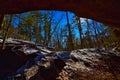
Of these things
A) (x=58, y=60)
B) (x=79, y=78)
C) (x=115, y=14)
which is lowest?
(x=79, y=78)

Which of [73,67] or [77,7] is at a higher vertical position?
[77,7]

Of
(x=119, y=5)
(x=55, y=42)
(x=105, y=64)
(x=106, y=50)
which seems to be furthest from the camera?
(x=55, y=42)

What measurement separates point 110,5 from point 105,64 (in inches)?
240

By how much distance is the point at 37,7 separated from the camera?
6.41 m

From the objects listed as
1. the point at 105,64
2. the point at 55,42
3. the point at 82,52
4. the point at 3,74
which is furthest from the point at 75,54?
the point at 55,42

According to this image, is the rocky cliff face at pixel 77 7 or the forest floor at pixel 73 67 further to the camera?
the forest floor at pixel 73 67

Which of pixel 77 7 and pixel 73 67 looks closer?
pixel 77 7

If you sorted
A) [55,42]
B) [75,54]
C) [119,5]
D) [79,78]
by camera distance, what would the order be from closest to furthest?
[119,5], [79,78], [75,54], [55,42]

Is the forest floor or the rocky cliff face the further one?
the forest floor

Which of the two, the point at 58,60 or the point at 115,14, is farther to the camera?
the point at 58,60

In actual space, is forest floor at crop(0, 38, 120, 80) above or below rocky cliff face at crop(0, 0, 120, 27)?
below

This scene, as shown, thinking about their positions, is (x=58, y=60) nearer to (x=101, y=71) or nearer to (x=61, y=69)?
(x=61, y=69)

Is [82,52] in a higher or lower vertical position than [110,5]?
lower

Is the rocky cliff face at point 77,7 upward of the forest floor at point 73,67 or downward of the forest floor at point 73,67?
upward
